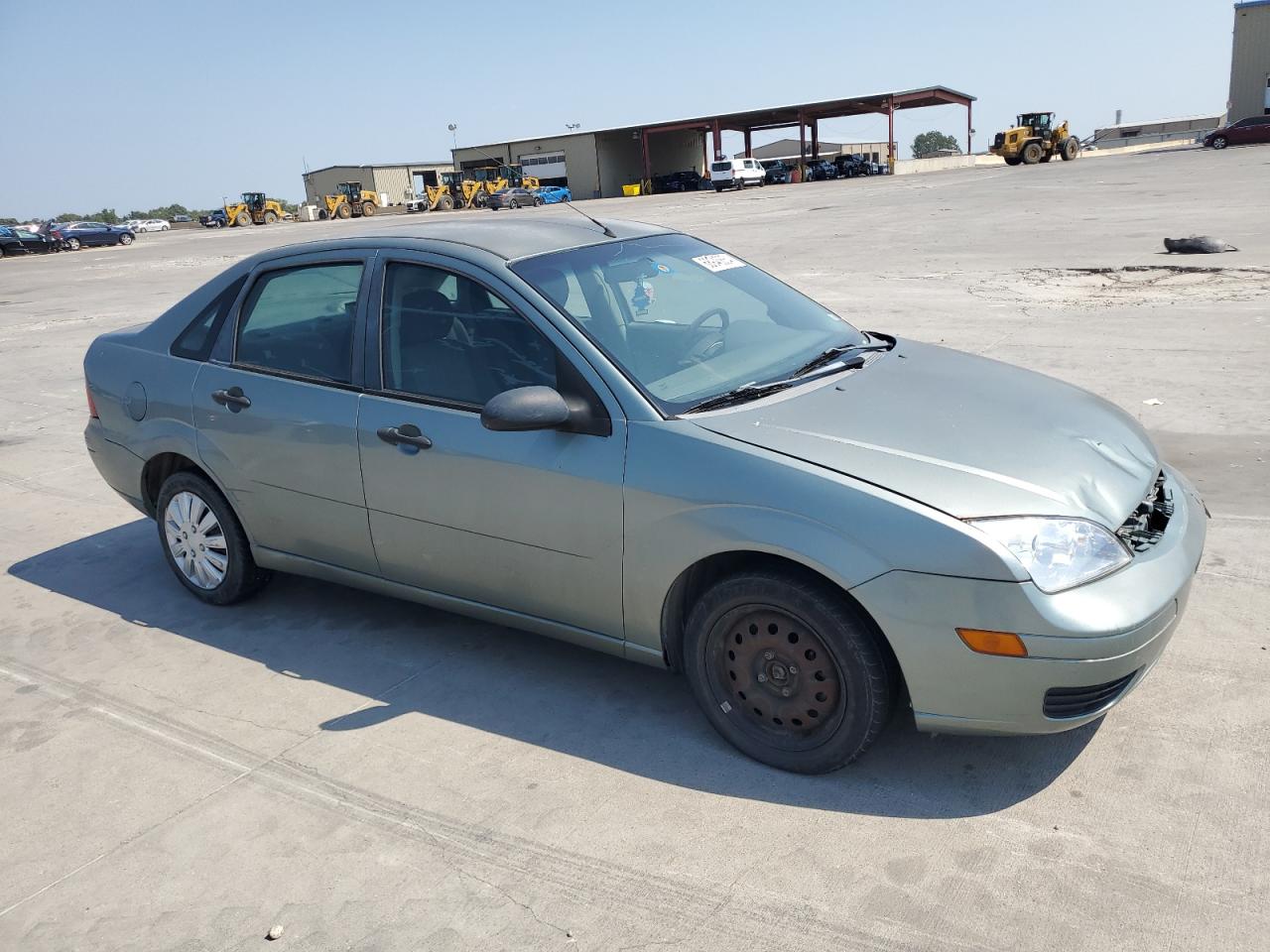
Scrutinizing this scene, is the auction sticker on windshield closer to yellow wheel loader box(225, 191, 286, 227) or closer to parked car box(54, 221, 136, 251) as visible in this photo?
parked car box(54, 221, 136, 251)

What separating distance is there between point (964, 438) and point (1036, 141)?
5237 cm

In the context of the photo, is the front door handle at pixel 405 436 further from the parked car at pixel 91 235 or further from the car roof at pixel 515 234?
the parked car at pixel 91 235

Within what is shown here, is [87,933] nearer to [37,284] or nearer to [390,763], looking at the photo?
[390,763]

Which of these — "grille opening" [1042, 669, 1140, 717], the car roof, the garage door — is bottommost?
"grille opening" [1042, 669, 1140, 717]

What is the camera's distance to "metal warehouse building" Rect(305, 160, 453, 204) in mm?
87500

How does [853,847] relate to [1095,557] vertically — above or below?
below

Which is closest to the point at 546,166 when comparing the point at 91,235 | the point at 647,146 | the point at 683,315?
the point at 647,146

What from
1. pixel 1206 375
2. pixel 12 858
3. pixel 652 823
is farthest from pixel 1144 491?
pixel 1206 375

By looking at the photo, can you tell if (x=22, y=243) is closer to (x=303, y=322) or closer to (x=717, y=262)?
(x=303, y=322)

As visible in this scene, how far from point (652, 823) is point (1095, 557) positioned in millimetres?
1486

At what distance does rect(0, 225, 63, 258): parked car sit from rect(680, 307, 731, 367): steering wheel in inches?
2125

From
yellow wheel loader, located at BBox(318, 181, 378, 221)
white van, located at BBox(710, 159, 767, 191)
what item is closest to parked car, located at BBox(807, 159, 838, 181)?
white van, located at BBox(710, 159, 767, 191)

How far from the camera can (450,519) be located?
3854 mm

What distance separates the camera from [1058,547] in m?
2.89
